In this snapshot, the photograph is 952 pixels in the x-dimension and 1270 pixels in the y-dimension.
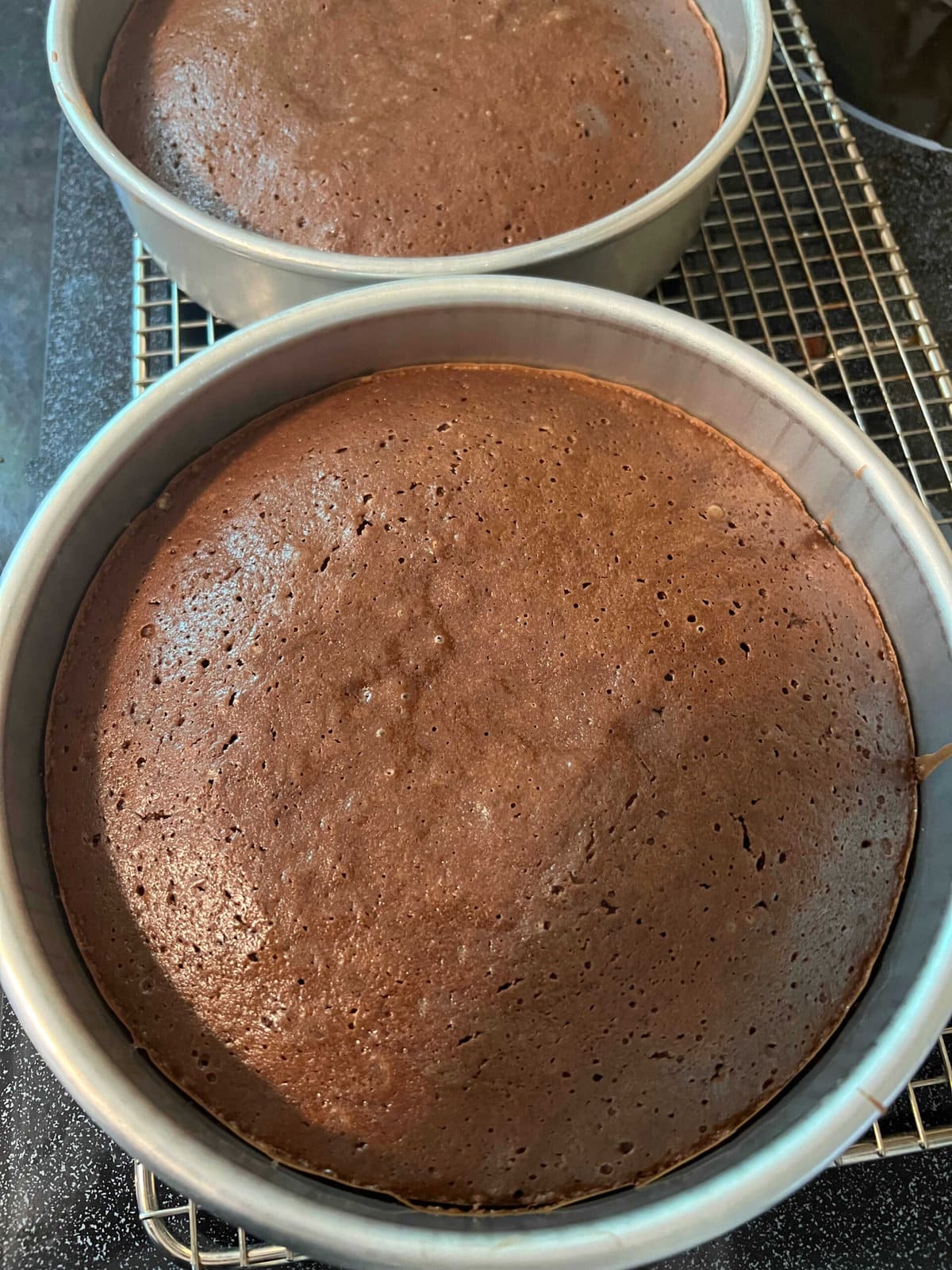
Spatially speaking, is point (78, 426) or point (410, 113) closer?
point (410, 113)

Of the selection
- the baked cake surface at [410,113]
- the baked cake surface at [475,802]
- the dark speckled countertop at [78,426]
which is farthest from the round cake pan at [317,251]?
the dark speckled countertop at [78,426]

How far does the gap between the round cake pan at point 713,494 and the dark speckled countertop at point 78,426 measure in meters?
0.34

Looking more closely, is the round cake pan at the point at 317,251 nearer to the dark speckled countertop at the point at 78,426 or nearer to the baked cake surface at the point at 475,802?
Answer: the baked cake surface at the point at 475,802

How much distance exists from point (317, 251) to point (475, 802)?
0.56m

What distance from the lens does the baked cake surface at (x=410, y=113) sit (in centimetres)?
107

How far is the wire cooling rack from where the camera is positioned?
1.20 m

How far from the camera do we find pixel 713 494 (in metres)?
0.92

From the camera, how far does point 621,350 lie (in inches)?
36.6

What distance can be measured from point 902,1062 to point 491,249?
2.81 feet

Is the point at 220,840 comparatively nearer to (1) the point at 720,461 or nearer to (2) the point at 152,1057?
(2) the point at 152,1057

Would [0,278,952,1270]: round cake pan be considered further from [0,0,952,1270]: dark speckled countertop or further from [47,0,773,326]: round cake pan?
[0,0,952,1270]: dark speckled countertop

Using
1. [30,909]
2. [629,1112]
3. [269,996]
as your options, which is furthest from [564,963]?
[30,909]

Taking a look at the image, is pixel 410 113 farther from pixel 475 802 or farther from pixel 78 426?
pixel 475 802

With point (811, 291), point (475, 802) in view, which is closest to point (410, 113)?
point (811, 291)
